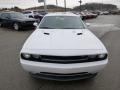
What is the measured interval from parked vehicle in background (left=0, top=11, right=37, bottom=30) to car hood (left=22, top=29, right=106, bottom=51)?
10520mm

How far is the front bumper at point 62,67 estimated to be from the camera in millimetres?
3833

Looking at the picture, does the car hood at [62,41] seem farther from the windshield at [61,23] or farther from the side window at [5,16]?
the side window at [5,16]

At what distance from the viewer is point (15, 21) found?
52.1 feet

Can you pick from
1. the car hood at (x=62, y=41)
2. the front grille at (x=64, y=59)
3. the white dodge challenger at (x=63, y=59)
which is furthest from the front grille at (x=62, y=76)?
the car hood at (x=62, y=41)

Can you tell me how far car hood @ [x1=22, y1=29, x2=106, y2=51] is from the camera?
415 centimetres

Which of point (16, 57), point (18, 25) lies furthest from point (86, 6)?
point (16, 57)

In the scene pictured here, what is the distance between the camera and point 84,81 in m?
4.51

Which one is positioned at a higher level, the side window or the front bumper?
the front bumper

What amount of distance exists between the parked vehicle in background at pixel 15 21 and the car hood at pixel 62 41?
1052cm

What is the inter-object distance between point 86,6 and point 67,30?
109 m

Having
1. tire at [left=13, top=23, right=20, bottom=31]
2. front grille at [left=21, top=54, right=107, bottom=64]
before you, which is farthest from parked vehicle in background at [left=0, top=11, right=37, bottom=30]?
front grille at [left=21, top=54, right=107, bottom=64]

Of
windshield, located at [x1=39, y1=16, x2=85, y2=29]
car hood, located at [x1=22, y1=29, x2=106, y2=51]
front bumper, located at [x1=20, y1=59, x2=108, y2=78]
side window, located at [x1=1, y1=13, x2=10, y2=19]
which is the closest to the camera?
front bumper, located at [x1=20, y1=59, x2=108, y2=78]

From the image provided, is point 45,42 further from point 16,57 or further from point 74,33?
point 16,57

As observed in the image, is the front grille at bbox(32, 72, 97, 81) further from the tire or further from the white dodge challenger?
the tire
